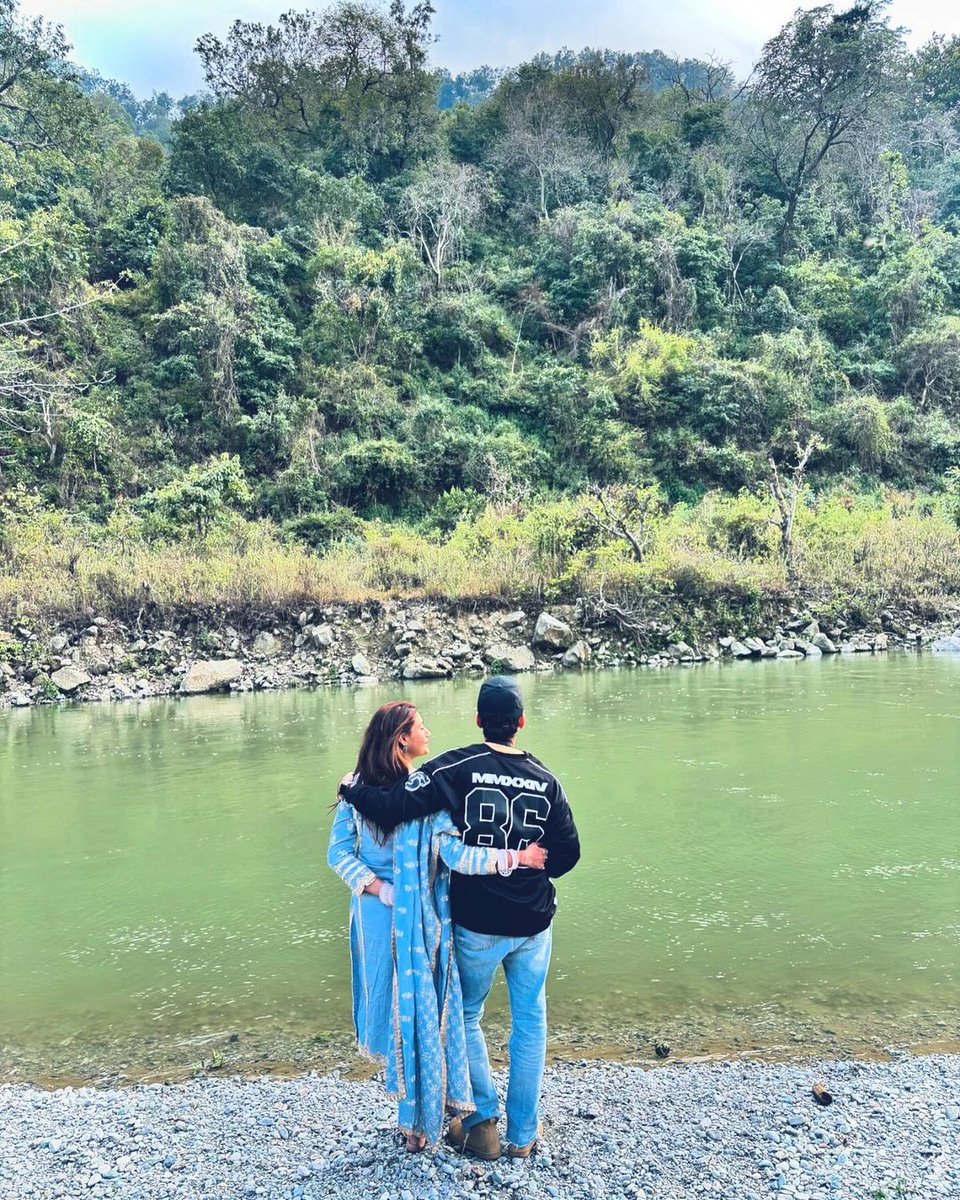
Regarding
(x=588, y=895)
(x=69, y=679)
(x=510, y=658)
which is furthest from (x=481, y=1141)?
(x=69, y=679)

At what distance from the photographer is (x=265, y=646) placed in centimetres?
1678

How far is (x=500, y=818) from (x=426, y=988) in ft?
1.86

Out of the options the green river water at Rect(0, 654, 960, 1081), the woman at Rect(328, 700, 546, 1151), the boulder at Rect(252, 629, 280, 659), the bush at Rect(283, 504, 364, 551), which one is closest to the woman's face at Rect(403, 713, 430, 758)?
the woman at Rect(328, 700, 546, 1151)

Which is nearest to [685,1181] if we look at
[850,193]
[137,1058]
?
[137,1058]

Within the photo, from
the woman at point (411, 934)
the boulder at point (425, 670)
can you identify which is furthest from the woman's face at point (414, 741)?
the boulder at point (425, 670)

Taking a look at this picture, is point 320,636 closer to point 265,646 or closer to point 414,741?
point 265,646

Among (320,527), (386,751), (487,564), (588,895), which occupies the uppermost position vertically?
(320,527)

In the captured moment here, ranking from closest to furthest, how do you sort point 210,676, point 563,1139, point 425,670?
point 563,1139, point 210,676, point 425,670

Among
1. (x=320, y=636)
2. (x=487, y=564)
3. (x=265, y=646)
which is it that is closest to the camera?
(x=320, y=636)

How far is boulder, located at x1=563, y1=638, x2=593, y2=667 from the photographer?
55.1 ft

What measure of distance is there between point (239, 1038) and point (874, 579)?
18.4m

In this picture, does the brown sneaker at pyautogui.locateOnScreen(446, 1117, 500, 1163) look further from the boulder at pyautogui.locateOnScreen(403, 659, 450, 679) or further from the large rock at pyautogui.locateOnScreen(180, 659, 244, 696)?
the large rock at pyautogui.locateOnScreen(180, 659, 244, 696)

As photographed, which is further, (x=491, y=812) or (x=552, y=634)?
(x=552, y=634)

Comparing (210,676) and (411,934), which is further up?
(411,934)
